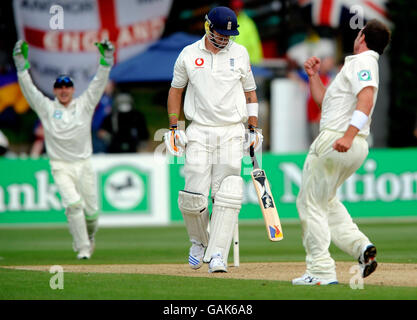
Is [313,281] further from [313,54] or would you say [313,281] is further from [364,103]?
[313,54]

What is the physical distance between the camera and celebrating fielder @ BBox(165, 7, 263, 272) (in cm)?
946

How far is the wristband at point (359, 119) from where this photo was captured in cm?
810

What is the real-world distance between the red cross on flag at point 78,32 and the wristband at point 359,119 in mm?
11802

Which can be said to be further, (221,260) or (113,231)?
(113,231)

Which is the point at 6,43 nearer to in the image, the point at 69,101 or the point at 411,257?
the point at 69,101

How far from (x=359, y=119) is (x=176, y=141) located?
213 centimetres

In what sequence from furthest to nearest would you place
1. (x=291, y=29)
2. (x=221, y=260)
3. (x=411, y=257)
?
(x=291, y=29)
(x=411, y=257)
(x=221, y=260)

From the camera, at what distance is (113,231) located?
1706 centimetres

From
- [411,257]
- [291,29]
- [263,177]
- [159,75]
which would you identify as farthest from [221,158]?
[291,29]

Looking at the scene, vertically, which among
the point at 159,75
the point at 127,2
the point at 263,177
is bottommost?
the point at 263,177

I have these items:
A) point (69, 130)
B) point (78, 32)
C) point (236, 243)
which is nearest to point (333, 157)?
point (236, 243)

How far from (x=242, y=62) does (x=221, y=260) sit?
1.86 m

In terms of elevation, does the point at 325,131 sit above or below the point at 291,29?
below

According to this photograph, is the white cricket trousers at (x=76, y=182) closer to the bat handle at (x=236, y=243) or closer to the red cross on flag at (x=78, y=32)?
the bat handle at (x=236, y=243)
